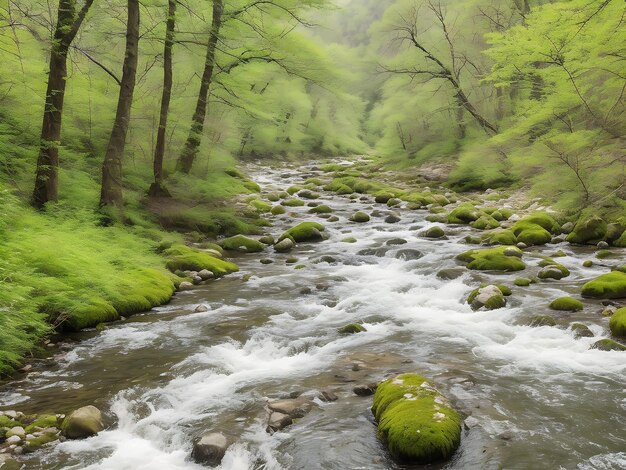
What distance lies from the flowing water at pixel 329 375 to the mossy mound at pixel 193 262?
815 mm

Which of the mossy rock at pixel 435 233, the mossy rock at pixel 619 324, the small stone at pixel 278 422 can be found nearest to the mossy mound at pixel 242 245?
the mossy rock at pixel 435 233

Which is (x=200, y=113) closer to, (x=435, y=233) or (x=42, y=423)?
(x=435, y=233)

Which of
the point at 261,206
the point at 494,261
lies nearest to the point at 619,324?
the point at 494,261

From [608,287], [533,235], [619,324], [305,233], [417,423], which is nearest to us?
[417,423]

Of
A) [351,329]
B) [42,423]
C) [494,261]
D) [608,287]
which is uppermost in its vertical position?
[494,261]

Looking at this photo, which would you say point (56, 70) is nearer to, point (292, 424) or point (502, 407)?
point (292, 424)

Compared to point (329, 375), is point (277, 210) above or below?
above

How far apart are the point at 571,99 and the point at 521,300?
7.86m

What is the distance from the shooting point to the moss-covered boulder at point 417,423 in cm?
385

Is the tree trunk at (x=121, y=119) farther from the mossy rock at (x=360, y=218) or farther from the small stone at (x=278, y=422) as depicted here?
the mossy rock at (x=360, y=218)

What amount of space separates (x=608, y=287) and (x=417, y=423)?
564 centimetres

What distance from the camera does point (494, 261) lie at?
10.3m

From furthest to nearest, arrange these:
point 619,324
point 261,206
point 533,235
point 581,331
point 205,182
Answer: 1. point 261,206
2. point 205,182
3. point 533,235
4. point 581,331
5. point 619,324

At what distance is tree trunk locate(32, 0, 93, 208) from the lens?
8.62 metres
